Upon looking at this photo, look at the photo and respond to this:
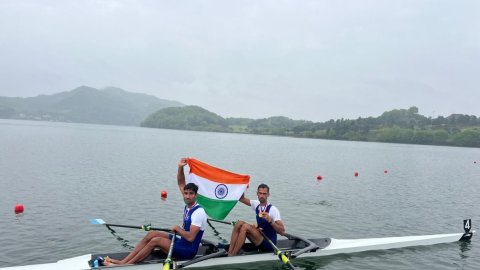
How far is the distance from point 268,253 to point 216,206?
2.29 metres

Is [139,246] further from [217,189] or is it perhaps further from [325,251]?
[325,251]

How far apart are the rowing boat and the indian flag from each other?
121 centimetres

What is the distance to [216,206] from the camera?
1296 centimetres

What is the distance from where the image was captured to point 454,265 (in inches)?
568

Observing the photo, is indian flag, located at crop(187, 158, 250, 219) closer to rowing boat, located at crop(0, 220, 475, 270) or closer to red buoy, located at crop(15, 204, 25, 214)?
rowing boat, located at crop(0, 220, 475, 270)

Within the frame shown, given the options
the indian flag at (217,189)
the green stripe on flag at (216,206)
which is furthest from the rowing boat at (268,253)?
the indian flag at (217,189)

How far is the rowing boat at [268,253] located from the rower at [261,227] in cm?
31

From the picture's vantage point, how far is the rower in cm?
1156

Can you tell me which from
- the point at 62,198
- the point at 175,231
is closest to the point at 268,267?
the point at 175,231

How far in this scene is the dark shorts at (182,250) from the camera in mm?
10875

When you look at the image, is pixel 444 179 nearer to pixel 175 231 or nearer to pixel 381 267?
pixel 381 267

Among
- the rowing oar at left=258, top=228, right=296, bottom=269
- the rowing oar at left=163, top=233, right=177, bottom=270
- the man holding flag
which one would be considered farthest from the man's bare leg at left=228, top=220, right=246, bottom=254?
the rowing oar at left=163, top=233, right=177, bottom=270

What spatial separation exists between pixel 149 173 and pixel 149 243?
979 inches

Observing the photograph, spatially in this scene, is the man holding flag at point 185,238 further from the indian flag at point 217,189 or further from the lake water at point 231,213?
the lake water at point 231,213
